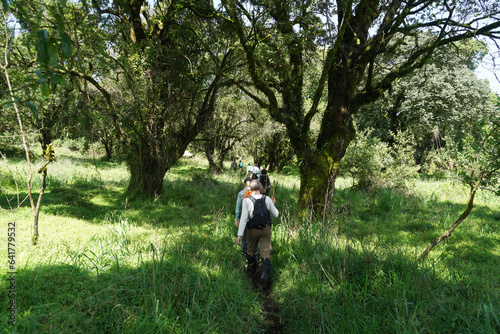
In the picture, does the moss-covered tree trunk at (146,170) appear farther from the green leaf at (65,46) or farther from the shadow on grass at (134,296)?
the green leaf at (65,46)

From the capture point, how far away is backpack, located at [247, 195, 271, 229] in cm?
487

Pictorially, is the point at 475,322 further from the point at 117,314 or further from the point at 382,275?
the point at 117,314

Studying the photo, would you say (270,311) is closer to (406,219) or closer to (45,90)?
(45,90)

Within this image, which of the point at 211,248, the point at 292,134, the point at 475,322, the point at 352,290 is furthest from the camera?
the point at 292,134

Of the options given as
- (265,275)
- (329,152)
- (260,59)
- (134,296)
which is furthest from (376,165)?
(134,296)

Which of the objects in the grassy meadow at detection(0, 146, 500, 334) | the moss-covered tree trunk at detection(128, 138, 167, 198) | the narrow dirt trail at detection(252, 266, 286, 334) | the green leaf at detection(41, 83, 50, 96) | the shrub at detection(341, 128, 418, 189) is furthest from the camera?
the shrub at detection(341, 128, 418, 189)

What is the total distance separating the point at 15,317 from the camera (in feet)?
8.84

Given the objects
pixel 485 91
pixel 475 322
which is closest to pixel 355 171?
pixel 475 322

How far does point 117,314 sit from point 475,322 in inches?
157

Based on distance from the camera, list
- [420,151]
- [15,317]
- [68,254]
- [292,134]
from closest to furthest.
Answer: [15,317]
[68,254]
[292,134]
[420,151]

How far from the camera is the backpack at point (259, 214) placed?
487 centimetres

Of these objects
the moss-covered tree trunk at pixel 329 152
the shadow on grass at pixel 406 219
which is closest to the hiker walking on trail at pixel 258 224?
the shadow on grass at pixel 406 219

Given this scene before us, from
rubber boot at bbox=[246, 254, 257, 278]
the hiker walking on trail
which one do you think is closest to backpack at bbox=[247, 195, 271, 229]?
the hiker walking on trail

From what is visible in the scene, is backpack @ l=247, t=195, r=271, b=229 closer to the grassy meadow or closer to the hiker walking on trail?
the hiker walking on trail
